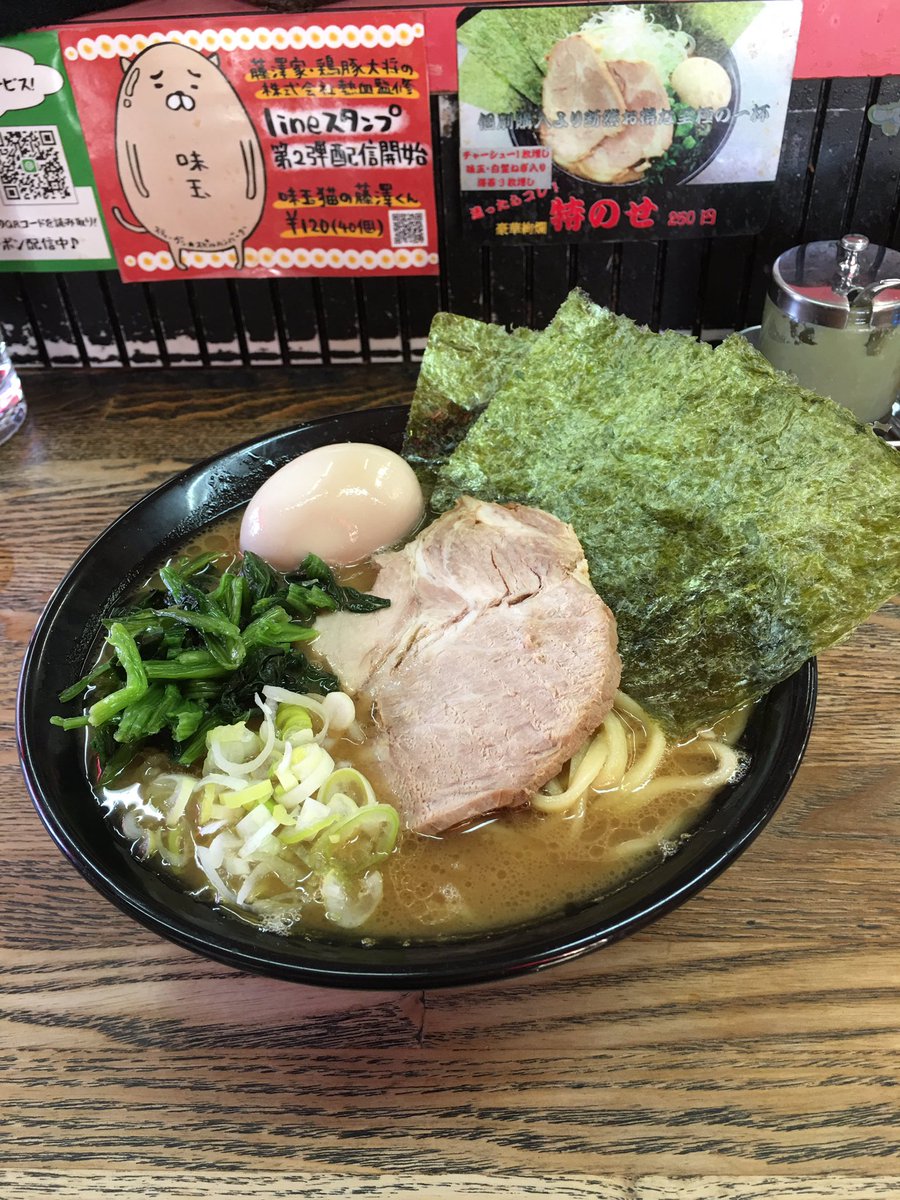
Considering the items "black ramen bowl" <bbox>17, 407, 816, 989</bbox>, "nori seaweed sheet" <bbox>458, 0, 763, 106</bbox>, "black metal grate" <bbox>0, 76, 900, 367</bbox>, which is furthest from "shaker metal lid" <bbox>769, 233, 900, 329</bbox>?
"black ramen bowl" <bbox>17, 407, 816, 989</bbox>

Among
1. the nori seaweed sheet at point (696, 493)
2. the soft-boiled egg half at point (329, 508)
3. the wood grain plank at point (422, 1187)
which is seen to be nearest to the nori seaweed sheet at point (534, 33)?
the nori seaweed sheet at point (696, 493)

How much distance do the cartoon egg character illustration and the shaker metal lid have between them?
1059mm

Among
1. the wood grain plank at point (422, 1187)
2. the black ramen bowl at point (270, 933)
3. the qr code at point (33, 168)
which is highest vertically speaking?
the qr code at point (33, 168)

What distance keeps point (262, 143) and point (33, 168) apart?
0.48 metres

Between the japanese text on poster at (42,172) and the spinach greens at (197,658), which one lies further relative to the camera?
the japanese text on poster at (42,172)

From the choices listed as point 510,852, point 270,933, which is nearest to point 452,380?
point 510,852

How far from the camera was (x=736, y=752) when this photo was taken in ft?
4.29

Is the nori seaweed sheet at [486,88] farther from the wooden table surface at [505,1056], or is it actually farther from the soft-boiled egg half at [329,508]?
the wooden table surface at [505,1056]

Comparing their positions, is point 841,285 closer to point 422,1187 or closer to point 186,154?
point 186,154

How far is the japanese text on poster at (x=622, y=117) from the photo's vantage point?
1.76 meters

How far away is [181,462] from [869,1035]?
5.27 feet

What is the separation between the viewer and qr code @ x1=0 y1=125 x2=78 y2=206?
76.2 inches

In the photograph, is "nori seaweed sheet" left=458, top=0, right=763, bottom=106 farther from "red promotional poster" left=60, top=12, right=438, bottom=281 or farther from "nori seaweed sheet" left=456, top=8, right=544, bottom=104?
"red promotional poster" left=60, top=12, right=438, bottom=281

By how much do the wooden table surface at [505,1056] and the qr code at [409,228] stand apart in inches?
51.7
